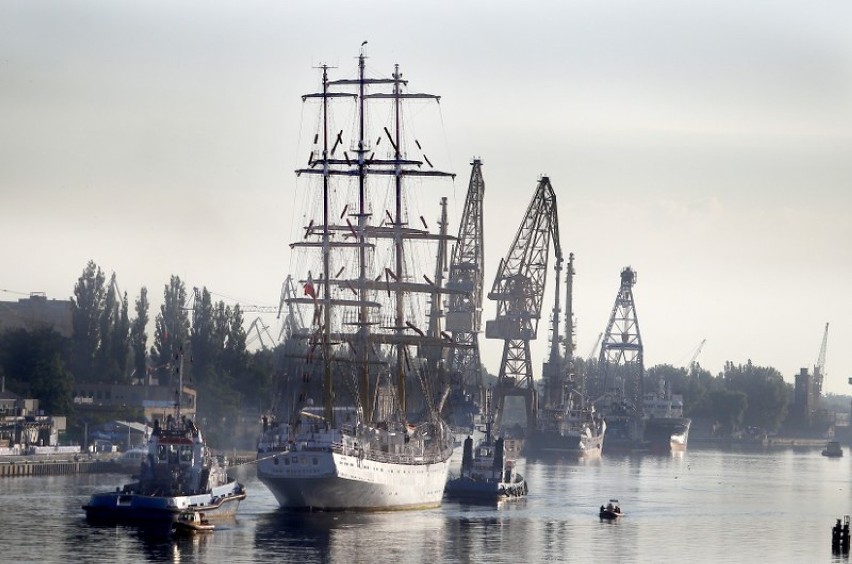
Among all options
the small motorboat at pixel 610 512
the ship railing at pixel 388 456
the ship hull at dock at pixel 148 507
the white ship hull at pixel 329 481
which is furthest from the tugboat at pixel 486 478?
the ship hull at dock at pixel 148 507

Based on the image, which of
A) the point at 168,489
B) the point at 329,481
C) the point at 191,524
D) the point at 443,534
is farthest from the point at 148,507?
the point at 443,534

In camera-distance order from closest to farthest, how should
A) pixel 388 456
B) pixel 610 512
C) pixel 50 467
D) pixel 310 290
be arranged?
pixel 388 456 < pixel 610 512 < pixel 310 290 < pixel 50 467

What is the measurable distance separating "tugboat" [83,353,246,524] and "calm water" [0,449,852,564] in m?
1.91

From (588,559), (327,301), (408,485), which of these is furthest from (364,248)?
(588,559)

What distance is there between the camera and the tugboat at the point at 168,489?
13562cm

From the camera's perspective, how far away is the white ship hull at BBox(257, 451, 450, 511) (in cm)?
14575

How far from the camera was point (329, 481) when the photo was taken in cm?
14588

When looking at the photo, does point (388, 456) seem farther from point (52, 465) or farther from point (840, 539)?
point (52, 465)

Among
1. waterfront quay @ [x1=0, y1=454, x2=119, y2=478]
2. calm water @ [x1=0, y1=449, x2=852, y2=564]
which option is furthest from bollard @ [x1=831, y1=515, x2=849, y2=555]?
waterfront quay @ [x1=0, y1=454, x2=119, y2=478]

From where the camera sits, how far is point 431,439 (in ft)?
563

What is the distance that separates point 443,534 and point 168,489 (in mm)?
18629

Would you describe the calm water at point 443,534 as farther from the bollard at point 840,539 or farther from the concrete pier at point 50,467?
the concrete pier at point 50,467

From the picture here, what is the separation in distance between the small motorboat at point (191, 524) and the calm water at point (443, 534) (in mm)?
969

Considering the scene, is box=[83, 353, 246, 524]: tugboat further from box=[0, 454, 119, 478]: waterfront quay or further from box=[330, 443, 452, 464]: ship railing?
box=[0, 454, 119, 478]: waterfront quay
